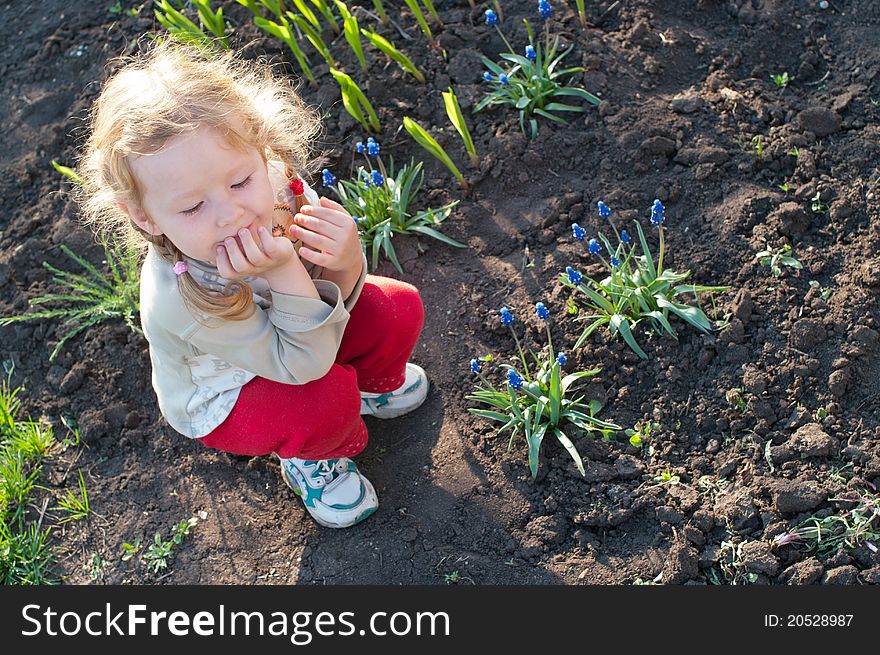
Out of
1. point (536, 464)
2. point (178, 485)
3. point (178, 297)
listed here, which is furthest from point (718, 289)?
point (178, 485)

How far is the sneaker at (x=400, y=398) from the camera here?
3125mm

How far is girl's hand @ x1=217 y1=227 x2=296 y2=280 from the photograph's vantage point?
2.29 meters

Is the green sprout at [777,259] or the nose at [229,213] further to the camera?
the green sprout at [777,259]

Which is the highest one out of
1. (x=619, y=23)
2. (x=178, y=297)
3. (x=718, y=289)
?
(x=178, y=297)

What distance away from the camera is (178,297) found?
7.98 feet

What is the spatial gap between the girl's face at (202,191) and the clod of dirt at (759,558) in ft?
5.05

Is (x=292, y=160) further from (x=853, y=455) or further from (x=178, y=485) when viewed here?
(x=853, y=455)

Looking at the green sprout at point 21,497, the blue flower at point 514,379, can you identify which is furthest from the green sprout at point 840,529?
the green sprout at point 21,497

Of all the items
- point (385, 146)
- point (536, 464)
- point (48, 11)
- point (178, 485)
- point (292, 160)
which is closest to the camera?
point (292, 160)

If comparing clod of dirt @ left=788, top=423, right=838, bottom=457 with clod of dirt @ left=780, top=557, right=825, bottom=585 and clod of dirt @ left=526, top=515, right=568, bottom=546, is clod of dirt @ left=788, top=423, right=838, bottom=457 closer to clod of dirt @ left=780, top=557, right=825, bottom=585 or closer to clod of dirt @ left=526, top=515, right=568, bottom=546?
clod of dirt @ left=780, top=557, right=825, bottom=585

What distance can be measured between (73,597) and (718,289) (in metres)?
2.16

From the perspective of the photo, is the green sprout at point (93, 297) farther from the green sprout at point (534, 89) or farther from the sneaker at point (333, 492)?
the green sprout at point (534, 89)

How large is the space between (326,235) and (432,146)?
101 cm

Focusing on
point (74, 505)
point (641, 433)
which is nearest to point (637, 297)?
point (641, 433)
